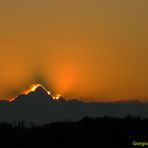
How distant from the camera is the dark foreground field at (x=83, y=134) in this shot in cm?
13650

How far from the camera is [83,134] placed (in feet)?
472

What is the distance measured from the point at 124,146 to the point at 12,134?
96.2 ft

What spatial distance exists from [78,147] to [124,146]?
8.75 meters

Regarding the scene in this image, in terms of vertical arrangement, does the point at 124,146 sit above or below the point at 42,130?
below

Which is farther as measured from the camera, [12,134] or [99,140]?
[12,134]

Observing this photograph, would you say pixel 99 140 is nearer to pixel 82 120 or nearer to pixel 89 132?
pixel 89 132

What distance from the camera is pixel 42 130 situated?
5965 inches

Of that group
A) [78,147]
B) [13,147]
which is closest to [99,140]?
[78,147]

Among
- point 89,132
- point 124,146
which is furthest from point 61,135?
point 124,146

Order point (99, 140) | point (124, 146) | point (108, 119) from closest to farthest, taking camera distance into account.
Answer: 1. point (124, 146)
2. point (99, 140)
3. point (108, 119)

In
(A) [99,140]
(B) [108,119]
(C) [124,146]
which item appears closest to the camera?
(C) [124,146]

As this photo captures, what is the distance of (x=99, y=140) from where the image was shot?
138m

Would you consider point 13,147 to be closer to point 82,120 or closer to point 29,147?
point 29,147

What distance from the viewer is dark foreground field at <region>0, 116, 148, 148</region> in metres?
136
